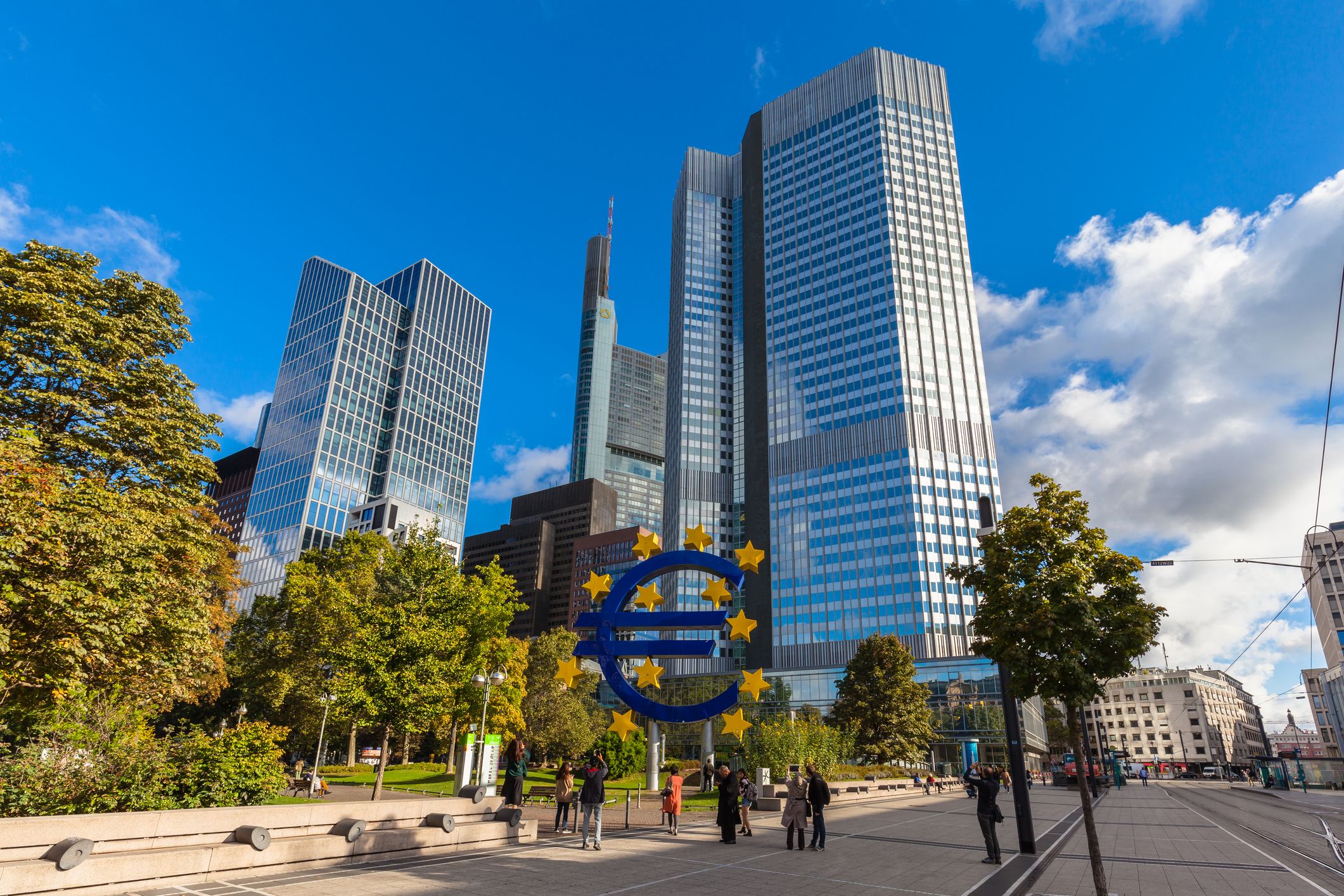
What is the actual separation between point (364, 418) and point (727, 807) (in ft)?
443

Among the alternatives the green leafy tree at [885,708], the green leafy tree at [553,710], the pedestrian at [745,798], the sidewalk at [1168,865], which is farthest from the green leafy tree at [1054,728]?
the pedestrian at [745,798]

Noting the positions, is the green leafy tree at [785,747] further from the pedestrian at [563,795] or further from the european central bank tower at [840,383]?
the european central bank tower at [840,383]

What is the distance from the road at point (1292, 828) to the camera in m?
16.0

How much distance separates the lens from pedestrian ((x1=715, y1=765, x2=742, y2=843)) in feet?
59.3

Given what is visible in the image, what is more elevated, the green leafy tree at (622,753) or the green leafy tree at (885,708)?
the green leafy tree at (885,708)

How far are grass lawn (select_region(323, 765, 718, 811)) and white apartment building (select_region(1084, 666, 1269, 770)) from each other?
13844 centimetres

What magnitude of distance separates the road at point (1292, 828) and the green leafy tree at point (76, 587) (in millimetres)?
26870

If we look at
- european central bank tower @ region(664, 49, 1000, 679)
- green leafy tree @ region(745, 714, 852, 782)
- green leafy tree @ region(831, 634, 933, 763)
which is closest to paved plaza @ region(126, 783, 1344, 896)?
green leafy tree @ region(745, 714, 852, 782)

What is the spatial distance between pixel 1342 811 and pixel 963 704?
152ft

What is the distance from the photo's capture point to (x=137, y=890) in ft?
35.2

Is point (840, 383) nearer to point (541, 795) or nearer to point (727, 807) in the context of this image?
point (541, 795)

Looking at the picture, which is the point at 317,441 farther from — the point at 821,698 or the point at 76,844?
the point at 76,844

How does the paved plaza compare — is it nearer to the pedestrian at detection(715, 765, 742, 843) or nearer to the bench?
the pedestrian at detection(715, 765, 742, 843)

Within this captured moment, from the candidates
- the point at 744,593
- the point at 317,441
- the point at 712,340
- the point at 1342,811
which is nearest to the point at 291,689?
the point at 1342,811
